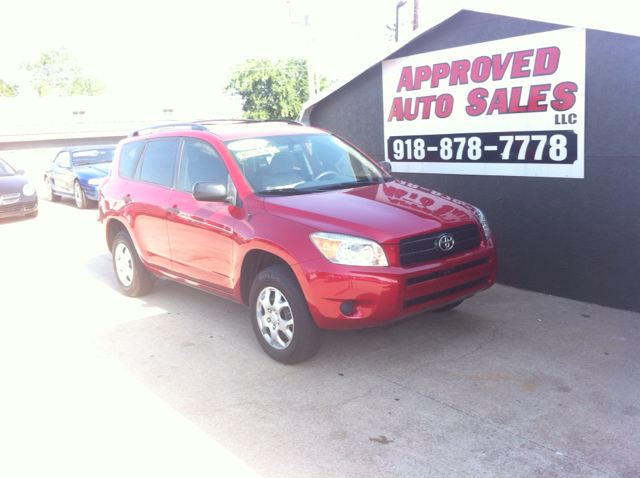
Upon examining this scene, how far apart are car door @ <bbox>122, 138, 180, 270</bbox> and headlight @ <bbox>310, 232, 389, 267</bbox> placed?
231cm

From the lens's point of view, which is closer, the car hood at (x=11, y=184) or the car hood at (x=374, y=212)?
the car hood at (x=374, y=212)

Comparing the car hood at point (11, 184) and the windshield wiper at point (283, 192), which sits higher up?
the windshield wiper at point (283, 192)

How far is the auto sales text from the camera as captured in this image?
617 centimetres

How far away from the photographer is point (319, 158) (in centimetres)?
579

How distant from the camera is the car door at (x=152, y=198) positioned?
612cm

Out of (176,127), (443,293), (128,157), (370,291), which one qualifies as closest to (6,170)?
(128,157)

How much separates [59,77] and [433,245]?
349 ft

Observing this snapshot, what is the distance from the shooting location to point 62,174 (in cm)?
1689

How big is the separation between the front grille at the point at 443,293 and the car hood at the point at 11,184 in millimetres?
12232

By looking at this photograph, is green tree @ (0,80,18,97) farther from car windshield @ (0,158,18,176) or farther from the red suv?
the red suv

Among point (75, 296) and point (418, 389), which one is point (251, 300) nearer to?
point (418, 389)

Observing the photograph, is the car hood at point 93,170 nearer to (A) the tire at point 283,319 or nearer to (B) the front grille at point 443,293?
(A) the tire at point 283,319

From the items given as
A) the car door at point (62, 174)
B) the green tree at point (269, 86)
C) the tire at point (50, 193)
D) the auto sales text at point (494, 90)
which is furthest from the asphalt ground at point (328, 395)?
the green tree at point (269, 86)

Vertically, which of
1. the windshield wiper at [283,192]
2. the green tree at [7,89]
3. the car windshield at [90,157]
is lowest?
the car windshield at [90,157]
